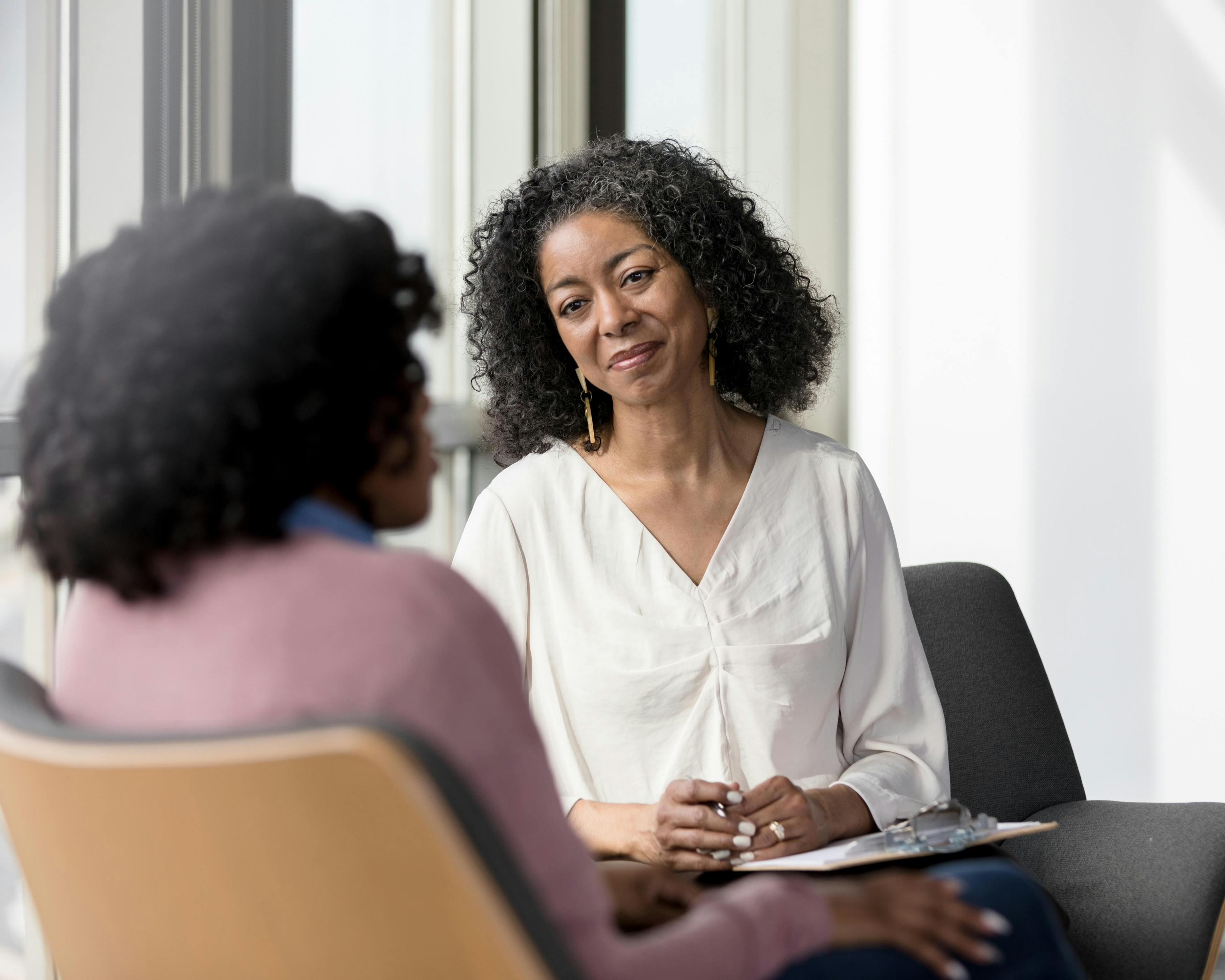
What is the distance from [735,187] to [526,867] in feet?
4.84

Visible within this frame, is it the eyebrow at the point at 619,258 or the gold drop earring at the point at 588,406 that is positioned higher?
the eyebrow at the point at 619,258

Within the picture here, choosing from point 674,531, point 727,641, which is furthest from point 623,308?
point 727,641

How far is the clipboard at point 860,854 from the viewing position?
1180 mm

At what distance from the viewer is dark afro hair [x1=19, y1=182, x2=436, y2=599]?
2.39 feet

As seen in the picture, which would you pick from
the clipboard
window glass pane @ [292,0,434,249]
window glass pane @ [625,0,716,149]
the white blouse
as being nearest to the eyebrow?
the white blouse

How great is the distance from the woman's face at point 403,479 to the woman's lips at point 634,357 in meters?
0.85

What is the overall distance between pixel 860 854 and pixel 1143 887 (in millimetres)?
619

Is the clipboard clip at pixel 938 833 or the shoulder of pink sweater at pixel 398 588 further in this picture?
the clipboard clip at pixel 938 833

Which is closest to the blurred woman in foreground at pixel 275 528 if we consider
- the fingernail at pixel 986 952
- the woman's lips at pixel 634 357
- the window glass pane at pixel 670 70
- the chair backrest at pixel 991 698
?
the fingernail at pixel 986 952

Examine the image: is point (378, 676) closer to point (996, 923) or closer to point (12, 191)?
point (996, 923)

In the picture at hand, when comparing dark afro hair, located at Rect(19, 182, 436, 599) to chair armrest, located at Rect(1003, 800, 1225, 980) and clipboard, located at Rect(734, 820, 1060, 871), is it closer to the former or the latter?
clipboard, located at Rect(734, 820, 1060, 871)

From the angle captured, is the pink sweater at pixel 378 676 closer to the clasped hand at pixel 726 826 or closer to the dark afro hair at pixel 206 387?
the dark afro hair at pixel 206 387

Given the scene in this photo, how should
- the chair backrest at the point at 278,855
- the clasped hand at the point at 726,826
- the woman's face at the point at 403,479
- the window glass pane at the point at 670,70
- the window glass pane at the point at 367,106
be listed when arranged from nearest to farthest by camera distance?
1. the chair backrest at the point at 278,855
2. the woman's face at the point at 403,479
3. the clasped hand at the point at 726,826
4. the window glass pane at the point at 367,106
5. the window glass pane at the point at 670,70

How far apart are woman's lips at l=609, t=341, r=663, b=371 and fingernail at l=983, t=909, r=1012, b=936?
3.21 feet
